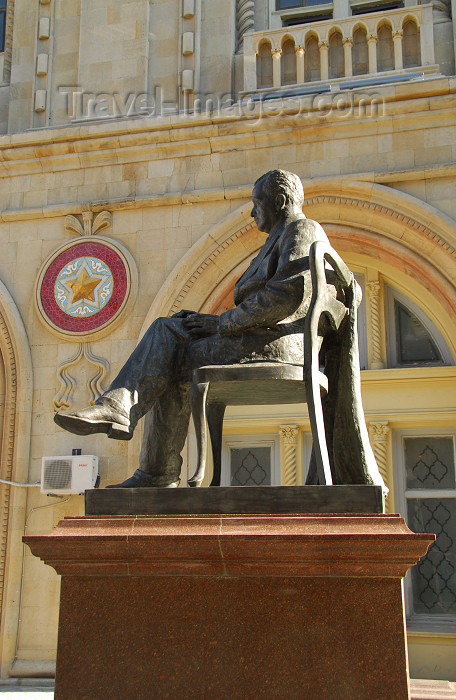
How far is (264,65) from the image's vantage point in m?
10.3

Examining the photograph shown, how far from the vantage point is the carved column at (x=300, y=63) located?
9.96 m

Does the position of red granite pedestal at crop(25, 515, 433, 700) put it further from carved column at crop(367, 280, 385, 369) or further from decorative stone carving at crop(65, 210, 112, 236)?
decorative stone carving at crop(65, 210, 112, 236)

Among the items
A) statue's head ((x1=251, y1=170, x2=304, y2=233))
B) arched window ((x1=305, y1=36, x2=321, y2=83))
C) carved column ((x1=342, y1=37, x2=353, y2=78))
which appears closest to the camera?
statue's head ((x1=251, y1=170, x2=304, y2=233))

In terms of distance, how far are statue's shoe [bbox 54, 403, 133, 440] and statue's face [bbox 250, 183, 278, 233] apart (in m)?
1.45

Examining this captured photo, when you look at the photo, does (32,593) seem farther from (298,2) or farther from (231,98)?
(298,2)

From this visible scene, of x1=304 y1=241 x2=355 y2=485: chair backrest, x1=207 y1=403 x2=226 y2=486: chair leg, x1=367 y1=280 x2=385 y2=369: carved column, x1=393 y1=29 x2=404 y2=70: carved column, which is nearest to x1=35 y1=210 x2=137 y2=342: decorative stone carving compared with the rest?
x1=367 y1=280 x2=385 y2=369: carved column

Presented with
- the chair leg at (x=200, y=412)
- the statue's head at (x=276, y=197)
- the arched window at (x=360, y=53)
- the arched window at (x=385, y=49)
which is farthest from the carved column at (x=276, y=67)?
the chair leg at (x=200, y=412)

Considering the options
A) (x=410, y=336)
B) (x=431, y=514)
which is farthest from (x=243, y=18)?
(x=431, y=514)

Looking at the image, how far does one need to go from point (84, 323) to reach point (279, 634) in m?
6.49

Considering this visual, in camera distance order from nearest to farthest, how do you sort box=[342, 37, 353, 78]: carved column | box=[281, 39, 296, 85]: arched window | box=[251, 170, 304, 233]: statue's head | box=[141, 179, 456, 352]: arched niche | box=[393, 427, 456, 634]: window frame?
box=[251, 170, 304, 233]: statue's head → box=[393, 427, 456, 634]: window frame → box=[141, 179, 456, 352]: arched niche → box=[342, 37, 353, 78]: carved column → box=[281, 39, 296, 85]: arched window

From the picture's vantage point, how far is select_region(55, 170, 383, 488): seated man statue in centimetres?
459

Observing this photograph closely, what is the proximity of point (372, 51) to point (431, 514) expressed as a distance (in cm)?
519

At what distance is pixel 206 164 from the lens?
9.95 metres

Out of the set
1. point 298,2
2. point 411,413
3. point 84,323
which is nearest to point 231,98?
point 298,2
